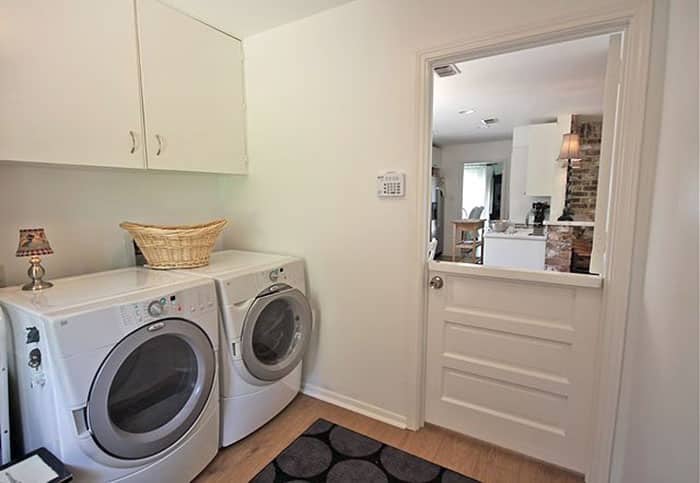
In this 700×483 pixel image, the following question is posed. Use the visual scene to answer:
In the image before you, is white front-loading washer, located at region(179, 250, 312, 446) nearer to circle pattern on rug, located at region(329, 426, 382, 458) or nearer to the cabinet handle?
circle pattern on rug, located at region(329, 426, 382, 458)

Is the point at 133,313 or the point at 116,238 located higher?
the point at 116,238

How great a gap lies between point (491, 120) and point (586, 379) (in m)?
4.15

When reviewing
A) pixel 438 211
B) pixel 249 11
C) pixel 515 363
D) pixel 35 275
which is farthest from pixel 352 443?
pixel 438 211

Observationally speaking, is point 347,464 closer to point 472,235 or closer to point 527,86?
point 527,86

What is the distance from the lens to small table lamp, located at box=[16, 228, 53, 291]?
140 centimetres

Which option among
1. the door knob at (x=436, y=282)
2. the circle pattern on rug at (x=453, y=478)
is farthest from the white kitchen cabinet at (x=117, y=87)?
the circle pattern on rug at (x=453, y=478)

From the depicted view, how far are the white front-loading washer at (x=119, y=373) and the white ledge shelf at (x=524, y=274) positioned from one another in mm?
1152

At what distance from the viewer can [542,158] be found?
4566mm

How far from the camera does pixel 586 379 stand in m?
1.58

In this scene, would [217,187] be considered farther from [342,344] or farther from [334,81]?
[342,344]

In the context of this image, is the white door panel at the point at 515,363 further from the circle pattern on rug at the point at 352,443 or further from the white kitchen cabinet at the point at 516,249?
the white kitchen cabinet at the point at 516,249

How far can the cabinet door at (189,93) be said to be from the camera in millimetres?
1757

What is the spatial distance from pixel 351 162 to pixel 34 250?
4.73ft

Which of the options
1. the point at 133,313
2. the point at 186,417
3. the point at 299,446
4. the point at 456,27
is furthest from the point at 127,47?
the point at 299,446
